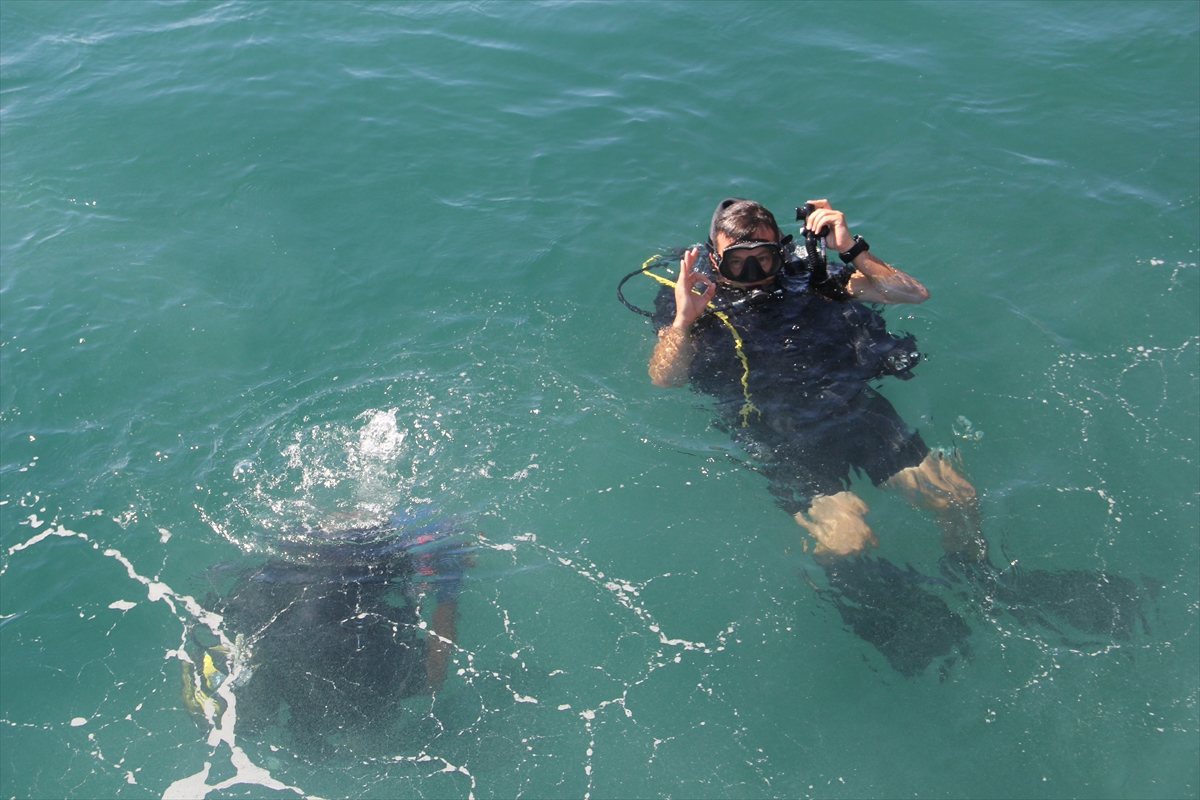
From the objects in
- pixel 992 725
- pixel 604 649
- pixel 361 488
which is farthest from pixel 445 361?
pixel 992 725

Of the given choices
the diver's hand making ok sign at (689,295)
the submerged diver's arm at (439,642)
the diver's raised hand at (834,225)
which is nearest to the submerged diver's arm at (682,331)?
the diver's hand making ok sign at (689,295)

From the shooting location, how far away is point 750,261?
523cm

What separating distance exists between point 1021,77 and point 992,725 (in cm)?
774

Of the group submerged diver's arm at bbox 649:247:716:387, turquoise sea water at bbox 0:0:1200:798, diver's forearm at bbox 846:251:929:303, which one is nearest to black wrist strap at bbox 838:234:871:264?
diver's forearm at bbox 846:251:929:303

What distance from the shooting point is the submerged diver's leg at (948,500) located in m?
5.55

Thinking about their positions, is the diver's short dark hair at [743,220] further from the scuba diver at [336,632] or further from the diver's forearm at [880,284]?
the scuba diver at [336,632]

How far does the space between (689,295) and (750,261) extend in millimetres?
456

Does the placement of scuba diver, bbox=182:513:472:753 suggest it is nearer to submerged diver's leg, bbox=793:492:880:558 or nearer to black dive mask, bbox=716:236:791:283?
submerged diver's leg, bbox=793:492:880:558

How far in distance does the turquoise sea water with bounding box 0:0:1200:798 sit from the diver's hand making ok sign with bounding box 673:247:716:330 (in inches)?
46.1

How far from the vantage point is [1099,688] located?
4965 millimetres

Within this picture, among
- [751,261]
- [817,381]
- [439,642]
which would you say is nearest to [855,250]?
[751,261]

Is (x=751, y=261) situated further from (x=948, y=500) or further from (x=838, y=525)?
(x=948, y=500)

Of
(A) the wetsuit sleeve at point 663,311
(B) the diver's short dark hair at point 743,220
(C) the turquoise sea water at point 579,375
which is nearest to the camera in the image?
(C) the turquoise sea water at point 579,375

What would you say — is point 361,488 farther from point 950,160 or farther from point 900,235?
Result: point 950,160
